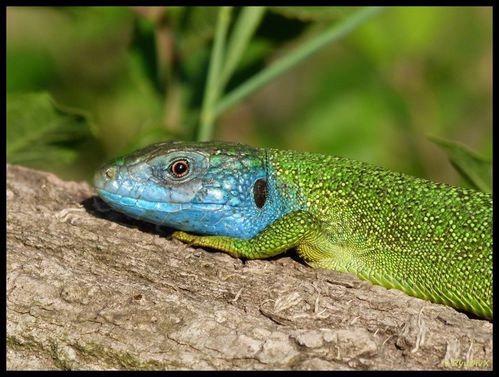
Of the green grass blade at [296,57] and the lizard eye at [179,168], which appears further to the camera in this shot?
the green grass blade at [296,57]

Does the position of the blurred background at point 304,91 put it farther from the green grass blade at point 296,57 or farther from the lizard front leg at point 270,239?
the lizard front leg at point 270,239

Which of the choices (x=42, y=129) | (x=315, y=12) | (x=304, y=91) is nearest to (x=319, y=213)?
(x=315, y=12)

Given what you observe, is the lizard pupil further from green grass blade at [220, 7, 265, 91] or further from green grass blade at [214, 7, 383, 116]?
green grass blade at [220, 7, 265, 91]

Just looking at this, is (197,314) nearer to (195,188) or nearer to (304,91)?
(195,188)

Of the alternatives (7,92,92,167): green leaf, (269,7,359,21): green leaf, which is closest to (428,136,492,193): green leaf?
(269,7,359,21): green leaf

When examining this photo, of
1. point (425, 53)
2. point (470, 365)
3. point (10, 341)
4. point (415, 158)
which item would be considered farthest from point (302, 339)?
point (425, 53)

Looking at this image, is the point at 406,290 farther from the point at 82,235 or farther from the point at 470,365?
the point at 82,235

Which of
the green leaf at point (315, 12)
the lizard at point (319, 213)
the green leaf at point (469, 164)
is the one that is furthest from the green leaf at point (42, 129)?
the green leaf at point (469, 164)
